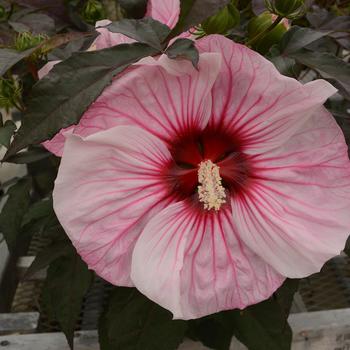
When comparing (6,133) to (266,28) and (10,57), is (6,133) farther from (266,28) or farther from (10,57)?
(266,28)

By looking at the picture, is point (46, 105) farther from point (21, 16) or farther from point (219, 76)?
point (21, 16)

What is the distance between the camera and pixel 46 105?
394 millimetres

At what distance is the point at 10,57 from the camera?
0.42 metres

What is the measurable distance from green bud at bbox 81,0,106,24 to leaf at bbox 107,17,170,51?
0.89 feet

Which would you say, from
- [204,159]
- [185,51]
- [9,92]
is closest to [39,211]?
[9,92]

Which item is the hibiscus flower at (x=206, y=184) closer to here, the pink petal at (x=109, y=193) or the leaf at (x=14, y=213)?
the pink petal at (x=109, y=193)

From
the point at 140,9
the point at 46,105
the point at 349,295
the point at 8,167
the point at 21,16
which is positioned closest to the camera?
the point at 46,105

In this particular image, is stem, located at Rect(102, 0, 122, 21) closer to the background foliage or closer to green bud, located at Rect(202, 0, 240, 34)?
the background foliage

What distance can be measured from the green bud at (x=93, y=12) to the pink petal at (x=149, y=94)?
0.29m

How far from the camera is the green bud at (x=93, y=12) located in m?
0.67

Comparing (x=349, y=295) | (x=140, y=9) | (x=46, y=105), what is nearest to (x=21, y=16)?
(x=140, y=9)

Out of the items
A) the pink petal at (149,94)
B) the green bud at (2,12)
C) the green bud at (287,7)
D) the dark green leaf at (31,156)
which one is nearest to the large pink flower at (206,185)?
the pink petal at (149,94)

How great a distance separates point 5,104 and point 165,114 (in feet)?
0.74

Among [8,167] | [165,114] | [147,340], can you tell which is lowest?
[8,167]
